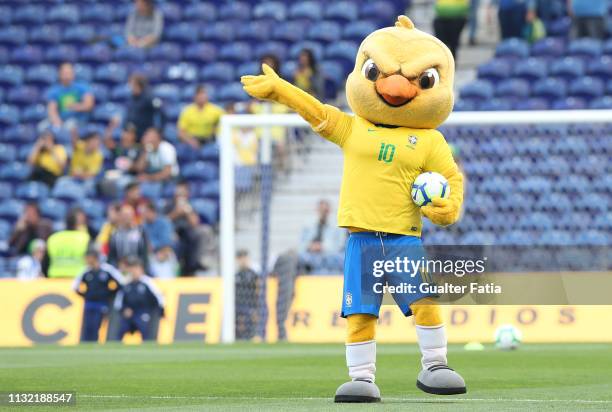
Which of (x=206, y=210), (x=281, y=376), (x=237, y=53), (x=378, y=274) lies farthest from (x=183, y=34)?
(x=378, y=274)

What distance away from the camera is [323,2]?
907 inches

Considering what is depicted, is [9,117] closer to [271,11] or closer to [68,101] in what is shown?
[68,101]

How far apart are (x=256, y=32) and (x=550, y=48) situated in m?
4.69

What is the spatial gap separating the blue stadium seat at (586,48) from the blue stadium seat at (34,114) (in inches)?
306

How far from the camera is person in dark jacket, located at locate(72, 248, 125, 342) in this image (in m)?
16.9

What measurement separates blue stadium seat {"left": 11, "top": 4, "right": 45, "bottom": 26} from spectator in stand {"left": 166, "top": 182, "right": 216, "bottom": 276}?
6.60 metres

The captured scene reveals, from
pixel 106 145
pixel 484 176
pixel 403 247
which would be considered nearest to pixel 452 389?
pixel 403 247

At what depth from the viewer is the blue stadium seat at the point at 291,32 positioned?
884 inches

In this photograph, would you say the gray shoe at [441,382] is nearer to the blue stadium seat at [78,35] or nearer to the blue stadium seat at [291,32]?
the blue stadium seat at [291,32]

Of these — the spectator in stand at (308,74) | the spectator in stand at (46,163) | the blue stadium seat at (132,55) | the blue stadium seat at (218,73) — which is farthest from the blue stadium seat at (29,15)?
the spectator in stand at (308,74)

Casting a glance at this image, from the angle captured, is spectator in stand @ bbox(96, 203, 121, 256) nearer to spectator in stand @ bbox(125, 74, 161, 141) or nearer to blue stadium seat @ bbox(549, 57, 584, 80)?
spectator in stand @ bbox(125, 74, 161, 141)

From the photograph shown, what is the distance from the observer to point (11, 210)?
20641 mm

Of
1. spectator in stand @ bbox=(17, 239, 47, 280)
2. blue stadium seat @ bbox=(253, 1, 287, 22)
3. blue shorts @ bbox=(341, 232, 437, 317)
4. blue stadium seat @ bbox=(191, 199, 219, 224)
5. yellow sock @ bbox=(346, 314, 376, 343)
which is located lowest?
yellow sock @ bbox=(346, 314, 376, 343)

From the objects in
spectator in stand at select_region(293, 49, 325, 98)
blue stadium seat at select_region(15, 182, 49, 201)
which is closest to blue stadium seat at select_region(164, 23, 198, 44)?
spectator in stand at select_region(293, 49, 325, 98)
